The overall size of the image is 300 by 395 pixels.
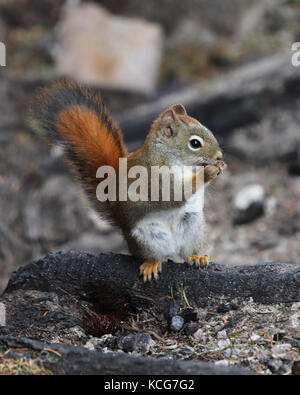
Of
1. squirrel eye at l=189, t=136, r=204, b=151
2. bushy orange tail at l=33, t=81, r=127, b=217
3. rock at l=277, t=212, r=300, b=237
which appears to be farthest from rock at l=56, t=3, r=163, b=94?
squirrel eye at l=189, t=136, r=204, b=151

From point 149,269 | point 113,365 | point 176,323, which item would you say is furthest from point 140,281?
point 113,365

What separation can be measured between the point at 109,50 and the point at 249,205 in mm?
2791

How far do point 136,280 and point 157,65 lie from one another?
462 cm

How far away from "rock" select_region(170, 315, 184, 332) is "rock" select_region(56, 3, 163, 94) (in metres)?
4.45

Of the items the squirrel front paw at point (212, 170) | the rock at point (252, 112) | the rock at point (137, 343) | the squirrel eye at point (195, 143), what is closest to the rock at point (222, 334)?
the rock at point (137, 343)

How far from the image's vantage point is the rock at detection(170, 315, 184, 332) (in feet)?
7.99

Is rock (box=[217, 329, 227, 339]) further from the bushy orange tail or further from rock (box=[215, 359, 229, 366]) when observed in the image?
the bushy orange tail

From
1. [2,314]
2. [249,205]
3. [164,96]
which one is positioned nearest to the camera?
[2,314]

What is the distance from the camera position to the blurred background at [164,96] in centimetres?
529

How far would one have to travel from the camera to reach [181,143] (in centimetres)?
265

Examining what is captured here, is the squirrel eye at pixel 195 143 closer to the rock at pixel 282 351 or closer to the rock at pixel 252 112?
the rock at pixel 282 351

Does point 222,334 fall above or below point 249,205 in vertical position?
below

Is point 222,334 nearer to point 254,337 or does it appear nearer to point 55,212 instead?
point 254,337
